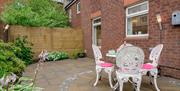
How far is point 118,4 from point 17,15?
6454 millimetres

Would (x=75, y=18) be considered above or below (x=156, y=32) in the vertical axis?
above

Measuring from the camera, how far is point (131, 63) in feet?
17.9

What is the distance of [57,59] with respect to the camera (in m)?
15.1

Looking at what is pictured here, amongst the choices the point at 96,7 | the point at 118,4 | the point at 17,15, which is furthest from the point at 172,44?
the point at 17,15

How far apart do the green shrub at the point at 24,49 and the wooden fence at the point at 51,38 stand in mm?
633

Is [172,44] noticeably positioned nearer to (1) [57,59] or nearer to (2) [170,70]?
(2) [170,70]

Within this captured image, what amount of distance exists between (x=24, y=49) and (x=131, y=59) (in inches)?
361

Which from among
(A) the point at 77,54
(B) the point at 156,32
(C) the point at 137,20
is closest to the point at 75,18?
(A) the point at 77,54

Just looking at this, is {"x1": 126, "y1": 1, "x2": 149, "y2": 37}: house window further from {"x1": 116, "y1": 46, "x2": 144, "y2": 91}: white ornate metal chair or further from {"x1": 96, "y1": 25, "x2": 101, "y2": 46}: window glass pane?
{"x1": 96, "y1": 25, "x2": 101, "y2": 46}: window glass pane

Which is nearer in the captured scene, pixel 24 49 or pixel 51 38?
pixel 24 49

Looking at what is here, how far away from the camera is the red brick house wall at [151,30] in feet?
24.5

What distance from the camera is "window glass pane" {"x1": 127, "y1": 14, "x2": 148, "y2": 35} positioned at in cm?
912

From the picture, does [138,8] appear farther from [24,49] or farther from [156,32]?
[24,49]

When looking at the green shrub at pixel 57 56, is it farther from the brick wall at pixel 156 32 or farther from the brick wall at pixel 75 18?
the brick wall at pixel 156 32
